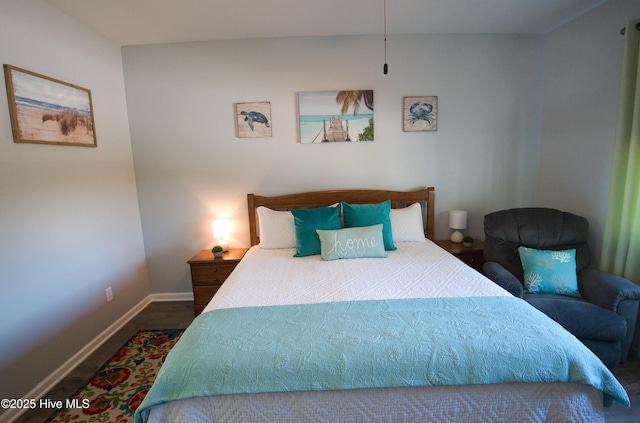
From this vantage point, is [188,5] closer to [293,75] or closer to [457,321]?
[293,75]

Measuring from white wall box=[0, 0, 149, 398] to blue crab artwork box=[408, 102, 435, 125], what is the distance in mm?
2898

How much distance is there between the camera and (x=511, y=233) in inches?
95.9

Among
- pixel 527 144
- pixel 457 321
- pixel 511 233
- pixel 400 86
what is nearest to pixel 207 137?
pixel 400 86

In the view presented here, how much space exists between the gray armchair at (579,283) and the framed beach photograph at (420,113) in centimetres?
108

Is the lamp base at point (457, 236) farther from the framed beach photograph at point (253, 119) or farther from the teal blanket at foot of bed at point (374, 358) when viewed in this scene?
the framed beach photograph at point (253, 119)

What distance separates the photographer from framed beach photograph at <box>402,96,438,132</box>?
285cm

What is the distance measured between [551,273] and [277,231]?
A: 7.23 ft

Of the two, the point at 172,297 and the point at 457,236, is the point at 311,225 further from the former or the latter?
the point at 172,297

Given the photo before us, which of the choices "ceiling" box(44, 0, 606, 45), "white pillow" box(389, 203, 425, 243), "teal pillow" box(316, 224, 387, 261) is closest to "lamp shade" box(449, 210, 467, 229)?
"white pillow" box(389, 203, 425, 243)

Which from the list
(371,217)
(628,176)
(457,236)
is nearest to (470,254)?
(457,236)

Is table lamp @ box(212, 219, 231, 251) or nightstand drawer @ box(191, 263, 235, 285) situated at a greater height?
table lamp @ box(212, 219, 231, 251)

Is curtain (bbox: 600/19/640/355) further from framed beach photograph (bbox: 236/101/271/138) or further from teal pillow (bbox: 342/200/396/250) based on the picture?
framed beach photograph (bbox: 236/101/271/138)

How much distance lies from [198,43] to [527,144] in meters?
3.48

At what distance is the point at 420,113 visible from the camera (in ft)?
9.41
